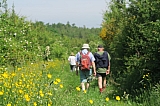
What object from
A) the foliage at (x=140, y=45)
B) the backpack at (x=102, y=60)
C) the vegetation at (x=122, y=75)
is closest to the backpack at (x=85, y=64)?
the backpack at (x=102, y=60)

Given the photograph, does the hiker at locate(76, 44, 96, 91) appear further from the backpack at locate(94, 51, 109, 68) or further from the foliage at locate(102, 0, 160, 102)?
the foliage at locate(102, 0, 160, 102)

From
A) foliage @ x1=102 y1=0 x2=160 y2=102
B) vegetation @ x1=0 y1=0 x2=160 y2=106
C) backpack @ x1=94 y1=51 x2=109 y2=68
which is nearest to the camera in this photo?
vegetation @ x1=0 y1=0 x2=160 y2=106

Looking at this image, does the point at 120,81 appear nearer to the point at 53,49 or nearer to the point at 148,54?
the point at 148,54

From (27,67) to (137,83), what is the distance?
3.10 m

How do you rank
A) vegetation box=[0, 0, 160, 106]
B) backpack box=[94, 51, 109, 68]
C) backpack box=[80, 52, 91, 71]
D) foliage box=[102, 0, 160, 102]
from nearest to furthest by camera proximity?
1. vegetation box=[0, 0, 160, 106]
2. foliage box=[102, 0, 160, 102]
3. backpack box=[80, 52, 91, 71]
4. backpack box=[94, 51, 109, 68]

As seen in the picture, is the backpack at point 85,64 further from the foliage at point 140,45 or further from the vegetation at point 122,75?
the foliage at point 140,45

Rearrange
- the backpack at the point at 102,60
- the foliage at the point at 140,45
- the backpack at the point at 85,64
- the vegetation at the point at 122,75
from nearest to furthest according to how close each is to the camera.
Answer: the vegetation at the point at 122,75 < the foliage at the point at 140,45 < the backpack at the point at 85,64 < the backpack at the point at 102,60

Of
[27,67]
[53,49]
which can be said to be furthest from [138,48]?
[53,49]

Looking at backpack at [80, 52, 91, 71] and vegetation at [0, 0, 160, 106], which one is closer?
vegetation at [0, 0, 160, 106]

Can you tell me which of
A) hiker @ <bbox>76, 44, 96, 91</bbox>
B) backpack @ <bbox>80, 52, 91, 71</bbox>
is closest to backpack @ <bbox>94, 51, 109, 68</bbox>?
hiker @ <bbox>76, 44, 96, 91</bbox>

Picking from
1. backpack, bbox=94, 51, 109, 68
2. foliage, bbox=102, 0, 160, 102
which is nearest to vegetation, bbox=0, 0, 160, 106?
foliage, bbox=102, 0, 160, 102

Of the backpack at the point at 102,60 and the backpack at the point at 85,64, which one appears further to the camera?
the backpack at the point at 102,60

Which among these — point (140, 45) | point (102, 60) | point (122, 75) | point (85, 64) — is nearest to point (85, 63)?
point (85, 64)

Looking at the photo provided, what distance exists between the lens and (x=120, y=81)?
32.8 ft
